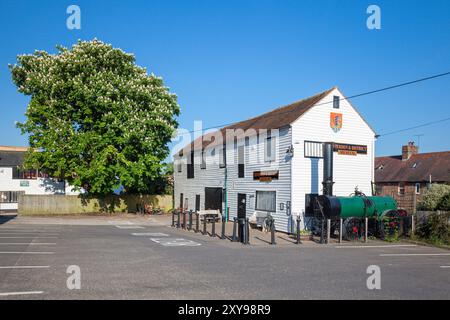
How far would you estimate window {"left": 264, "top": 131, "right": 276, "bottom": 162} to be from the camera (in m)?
24.2

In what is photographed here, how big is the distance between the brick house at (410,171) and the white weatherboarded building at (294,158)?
18.3 meters

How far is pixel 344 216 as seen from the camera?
1967 cm

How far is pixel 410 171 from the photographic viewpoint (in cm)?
4600

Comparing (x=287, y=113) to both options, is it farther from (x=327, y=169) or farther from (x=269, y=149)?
(x=327, y=169)

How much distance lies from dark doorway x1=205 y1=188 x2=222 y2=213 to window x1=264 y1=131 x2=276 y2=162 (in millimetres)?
6946

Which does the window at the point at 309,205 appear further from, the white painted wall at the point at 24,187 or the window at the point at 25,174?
the window at the point at 25,174

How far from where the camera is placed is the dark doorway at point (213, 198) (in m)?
30.7

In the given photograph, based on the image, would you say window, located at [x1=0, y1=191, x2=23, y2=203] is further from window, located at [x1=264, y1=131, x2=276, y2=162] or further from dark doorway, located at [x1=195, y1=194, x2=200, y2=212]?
window, located at [x1=264, y1=131, x2=276, y2=162]

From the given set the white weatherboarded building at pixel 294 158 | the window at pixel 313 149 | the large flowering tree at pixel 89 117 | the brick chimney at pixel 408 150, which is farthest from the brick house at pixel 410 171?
the large flowering tree at pixel 89 117

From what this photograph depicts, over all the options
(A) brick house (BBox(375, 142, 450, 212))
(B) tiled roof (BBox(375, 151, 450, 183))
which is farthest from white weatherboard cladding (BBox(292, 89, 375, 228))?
(B) tiled roof (BBox(375, 151, 450, 183))

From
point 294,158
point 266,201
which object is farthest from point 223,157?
point 294,158

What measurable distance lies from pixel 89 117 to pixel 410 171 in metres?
35.1

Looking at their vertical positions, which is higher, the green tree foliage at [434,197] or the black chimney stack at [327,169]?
the black chimney stack at [327,169]
